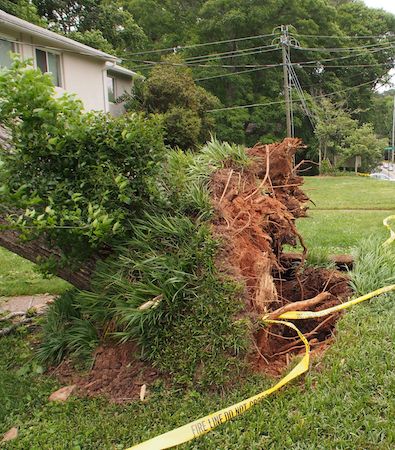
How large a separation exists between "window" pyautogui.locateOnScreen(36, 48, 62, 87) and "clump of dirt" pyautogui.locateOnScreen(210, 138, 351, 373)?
1348cm

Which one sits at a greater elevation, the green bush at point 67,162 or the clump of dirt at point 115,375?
the green bush at point 67,162

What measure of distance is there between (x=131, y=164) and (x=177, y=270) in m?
0.82

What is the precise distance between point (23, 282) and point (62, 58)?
43.5ft

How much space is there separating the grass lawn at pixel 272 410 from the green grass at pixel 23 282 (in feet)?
7.94

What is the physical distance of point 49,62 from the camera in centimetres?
1686

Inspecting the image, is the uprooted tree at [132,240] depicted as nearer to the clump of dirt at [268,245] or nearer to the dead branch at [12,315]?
the clump of dirt at [268,245]

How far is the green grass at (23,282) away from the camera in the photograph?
588cm

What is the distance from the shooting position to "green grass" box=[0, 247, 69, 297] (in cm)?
588

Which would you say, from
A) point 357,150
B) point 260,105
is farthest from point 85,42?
point 357,150

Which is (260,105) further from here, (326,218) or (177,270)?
(177,270)

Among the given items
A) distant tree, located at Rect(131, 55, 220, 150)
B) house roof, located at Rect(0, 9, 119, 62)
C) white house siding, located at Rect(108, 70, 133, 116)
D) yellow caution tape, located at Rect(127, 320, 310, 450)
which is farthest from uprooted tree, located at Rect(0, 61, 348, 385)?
white house siding, located at Rect(108, 70, 133, 116)

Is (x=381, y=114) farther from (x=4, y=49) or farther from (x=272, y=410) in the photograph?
(x=272, y=410)

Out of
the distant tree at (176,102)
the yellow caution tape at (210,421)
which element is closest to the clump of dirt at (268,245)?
the yellow caution tape at (210,421)

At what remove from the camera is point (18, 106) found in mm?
3123
